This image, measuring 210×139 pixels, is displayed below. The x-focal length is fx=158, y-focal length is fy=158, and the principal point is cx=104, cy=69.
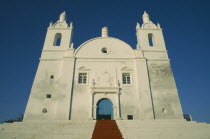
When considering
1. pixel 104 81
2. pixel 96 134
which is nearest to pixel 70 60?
pixel 104 81

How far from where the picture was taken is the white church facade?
15.7 metres

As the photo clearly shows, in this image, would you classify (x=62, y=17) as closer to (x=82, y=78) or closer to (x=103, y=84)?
(x=82, y=78)

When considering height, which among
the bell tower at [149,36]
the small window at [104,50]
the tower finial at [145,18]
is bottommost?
the small window at [104,50]

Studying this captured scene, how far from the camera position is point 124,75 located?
17.9 meters

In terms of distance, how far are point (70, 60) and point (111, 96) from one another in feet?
20.5

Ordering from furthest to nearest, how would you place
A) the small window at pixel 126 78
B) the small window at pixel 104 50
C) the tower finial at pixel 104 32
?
the tower finial at pixel 104 32
the small window at pixel 104 50
the small window at pixel 126 78

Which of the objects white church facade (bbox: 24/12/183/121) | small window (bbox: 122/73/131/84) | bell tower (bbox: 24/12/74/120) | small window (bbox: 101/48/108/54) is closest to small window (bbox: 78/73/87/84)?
white church facade (bbox: 24/12/183/121)

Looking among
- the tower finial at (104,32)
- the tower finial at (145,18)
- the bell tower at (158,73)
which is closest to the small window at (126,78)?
the bell tower at (158,73)

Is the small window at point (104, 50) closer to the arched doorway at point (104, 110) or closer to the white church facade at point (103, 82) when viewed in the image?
the white church facade at point (103, 82)

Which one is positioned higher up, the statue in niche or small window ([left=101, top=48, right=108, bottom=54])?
small window ([left=101, top=48, right=108, bottom=54])

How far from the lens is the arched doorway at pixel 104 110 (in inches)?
623

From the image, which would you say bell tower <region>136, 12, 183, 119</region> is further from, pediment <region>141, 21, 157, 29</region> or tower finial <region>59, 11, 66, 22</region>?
tower finial <region>59, 11, 66, 22</region>

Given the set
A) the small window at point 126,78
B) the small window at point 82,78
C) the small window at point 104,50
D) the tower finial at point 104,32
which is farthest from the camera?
the tower finial at point 104,32

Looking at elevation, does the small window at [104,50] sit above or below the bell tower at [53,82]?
above
